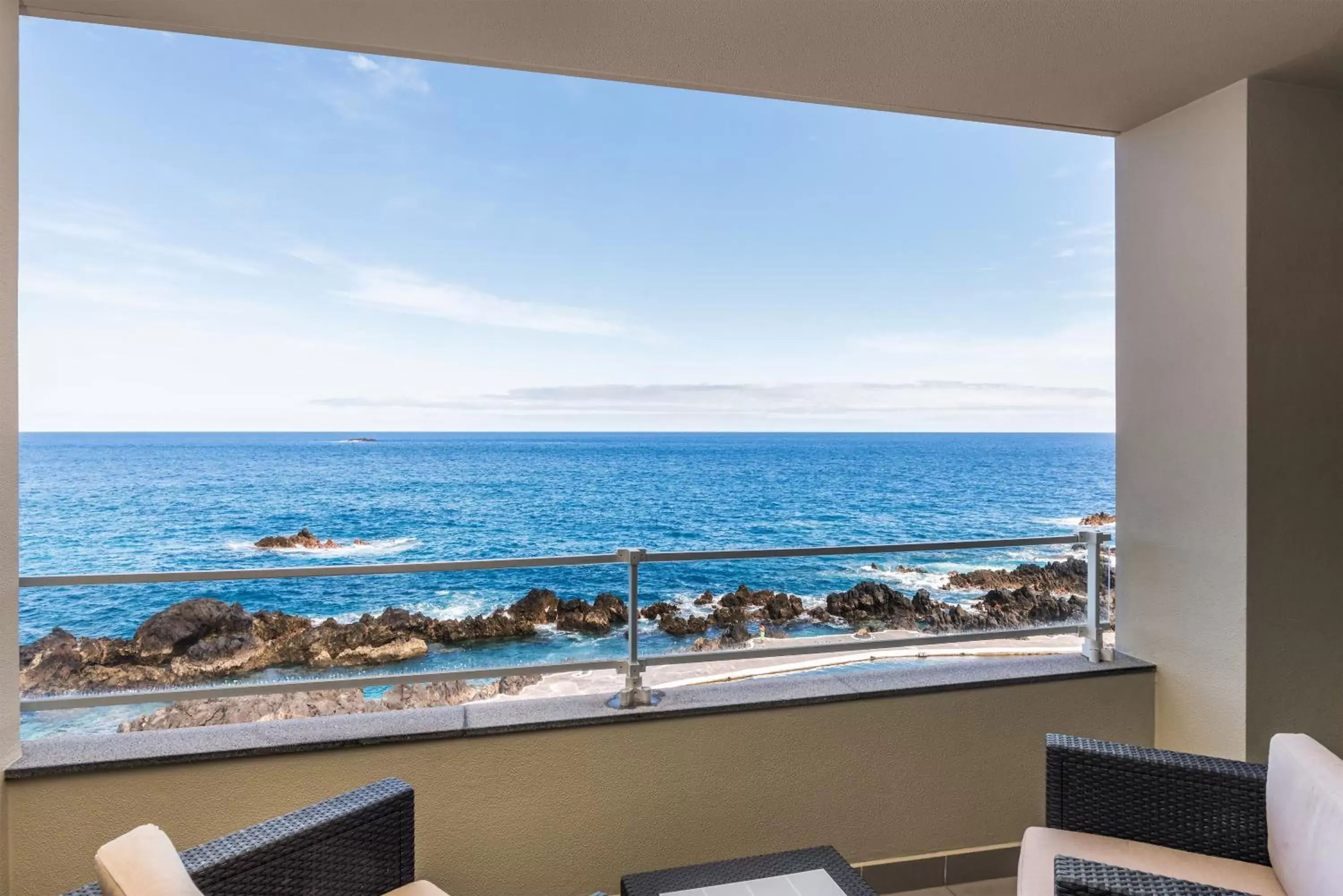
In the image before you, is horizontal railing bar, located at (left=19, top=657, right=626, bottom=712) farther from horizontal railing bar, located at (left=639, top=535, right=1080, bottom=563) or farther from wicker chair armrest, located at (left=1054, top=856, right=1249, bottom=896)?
wicker chair armrest, located at (left=1054, top=856, right=1249, bottom=896)

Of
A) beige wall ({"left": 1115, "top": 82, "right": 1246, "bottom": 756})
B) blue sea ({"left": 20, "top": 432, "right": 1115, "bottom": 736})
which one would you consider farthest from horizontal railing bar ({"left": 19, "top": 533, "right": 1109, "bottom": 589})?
blue sea ({"left": 20, "top": 432, "right": 1115, "bottom": 736})

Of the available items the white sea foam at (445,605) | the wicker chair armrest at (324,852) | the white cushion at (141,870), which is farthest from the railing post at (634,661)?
the white sea foam at (445,605)

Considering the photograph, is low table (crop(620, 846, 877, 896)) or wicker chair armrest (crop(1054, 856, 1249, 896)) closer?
wicker chair armrest (crop(1054, 856, 1249, 896))

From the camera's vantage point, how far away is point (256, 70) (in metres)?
25.1

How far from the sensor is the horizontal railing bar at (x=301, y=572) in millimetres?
1871

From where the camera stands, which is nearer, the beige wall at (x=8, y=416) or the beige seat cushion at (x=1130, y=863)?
the beige seat cushion at (x=1130, y=863)

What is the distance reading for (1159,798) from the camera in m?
1.74

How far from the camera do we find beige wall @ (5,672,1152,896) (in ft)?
6.02

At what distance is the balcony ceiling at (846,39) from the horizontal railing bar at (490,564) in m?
1.42

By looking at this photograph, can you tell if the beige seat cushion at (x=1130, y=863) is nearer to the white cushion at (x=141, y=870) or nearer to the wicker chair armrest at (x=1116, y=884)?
the wicker chair armrest at (x=1116, y=884)

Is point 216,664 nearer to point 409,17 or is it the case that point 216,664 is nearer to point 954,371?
point 409,17

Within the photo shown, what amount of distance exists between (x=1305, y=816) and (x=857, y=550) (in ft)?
4.16

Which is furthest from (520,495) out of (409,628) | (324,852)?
(324,852)

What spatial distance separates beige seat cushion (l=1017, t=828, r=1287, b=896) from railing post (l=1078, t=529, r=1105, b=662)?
36.7 inches
